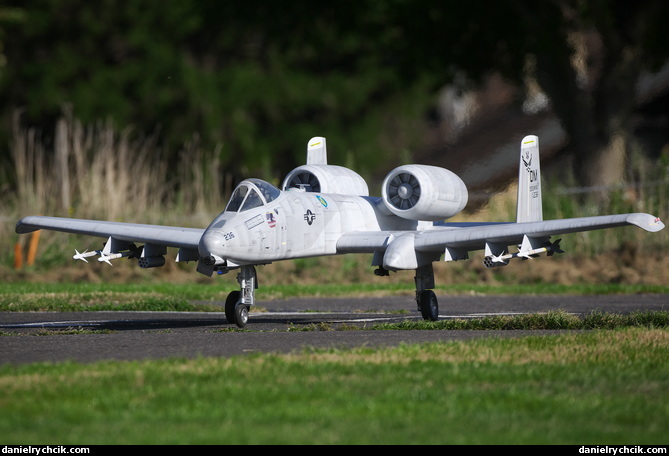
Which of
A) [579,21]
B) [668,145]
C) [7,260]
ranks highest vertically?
[579,21]

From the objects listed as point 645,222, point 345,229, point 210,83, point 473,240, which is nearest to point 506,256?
point 473,240

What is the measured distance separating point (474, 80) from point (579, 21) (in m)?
3.30

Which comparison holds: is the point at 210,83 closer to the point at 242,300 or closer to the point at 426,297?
the point at 426,297

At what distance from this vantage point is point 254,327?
1627 cm

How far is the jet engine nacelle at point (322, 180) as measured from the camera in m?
19.3

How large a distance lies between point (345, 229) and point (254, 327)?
9.14ft

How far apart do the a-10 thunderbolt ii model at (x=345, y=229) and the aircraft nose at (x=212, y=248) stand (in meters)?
0.01

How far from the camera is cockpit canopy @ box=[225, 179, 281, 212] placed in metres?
16.5

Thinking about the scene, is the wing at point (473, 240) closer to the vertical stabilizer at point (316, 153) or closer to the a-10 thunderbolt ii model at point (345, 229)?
the a-10 thunderbolt ii model at point (345, 229)

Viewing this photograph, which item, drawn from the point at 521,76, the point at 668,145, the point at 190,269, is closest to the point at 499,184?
the point at 521,76

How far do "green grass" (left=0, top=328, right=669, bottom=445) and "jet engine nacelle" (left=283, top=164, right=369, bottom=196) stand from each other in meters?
7.76

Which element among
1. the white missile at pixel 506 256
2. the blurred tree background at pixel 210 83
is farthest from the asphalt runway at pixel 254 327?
the blurred tree background at pixel 210 83

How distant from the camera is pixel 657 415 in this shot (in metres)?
8.15

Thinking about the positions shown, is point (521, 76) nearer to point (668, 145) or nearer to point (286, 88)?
point (668, 145)
